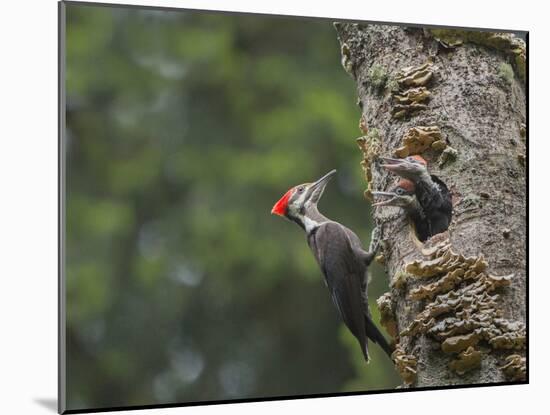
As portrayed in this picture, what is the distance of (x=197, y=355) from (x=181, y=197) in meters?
0.53

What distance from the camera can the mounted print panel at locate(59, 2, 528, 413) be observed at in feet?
11.2

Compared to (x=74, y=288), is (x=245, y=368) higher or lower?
lower

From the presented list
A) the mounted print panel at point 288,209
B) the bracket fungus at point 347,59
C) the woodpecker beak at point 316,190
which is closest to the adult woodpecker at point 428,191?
the mounted print panel at point 288,209

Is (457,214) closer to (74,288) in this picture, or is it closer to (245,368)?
(245,368)

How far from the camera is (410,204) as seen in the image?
137 inches

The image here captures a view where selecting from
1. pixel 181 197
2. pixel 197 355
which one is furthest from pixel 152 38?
pixel 197 355

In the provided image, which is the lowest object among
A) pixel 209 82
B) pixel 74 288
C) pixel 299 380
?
pixel 299 380

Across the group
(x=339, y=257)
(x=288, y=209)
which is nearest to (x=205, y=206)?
(x=288, y=209)

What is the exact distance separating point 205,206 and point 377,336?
0.72 metres

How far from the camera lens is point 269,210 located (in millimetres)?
3586

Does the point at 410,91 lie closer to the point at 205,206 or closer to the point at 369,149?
the point at 369,149

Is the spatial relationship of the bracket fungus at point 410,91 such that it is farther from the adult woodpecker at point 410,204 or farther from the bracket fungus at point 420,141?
the adult woodpecker at point 410,204

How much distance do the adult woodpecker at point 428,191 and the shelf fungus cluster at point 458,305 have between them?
0.31ft

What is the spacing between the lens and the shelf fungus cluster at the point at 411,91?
3455 millimetres
